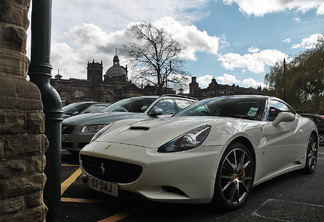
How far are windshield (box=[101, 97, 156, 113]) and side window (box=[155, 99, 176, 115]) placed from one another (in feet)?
0.74

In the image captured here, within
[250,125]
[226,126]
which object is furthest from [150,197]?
[250,125]

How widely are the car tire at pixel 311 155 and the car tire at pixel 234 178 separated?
7.00ft

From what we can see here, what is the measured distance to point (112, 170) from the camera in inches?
107

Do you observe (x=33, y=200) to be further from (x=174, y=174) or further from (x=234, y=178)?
(x=234, y=178)

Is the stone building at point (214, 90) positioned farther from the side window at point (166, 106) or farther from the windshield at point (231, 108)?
the windshield at point (231, 108)

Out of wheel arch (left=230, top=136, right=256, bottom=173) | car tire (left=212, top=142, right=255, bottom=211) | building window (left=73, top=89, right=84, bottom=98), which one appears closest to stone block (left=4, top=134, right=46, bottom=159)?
car tire (left=212, top=142, right=255, bottom=211)

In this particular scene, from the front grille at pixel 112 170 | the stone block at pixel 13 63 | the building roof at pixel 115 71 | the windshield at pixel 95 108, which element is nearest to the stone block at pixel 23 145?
the stone block at pixel 13 63

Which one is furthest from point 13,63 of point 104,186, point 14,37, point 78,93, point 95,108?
point 78,93

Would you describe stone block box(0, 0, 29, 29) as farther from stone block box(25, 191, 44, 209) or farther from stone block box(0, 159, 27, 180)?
stone block box(25, 191, 44, 209)

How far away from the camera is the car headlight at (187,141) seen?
2656 millimetres

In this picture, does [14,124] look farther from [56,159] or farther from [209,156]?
[209,156]

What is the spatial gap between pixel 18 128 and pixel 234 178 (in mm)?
2155

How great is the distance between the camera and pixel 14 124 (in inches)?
80.2

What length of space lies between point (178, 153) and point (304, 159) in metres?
3.00
